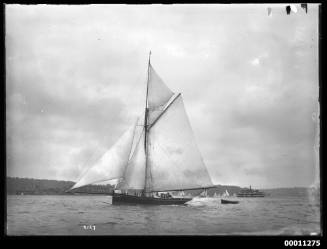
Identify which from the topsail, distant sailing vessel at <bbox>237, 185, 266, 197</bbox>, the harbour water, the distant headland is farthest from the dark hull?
distant sailing vessel at <bbox>237, 185, 266, 197</bbox>

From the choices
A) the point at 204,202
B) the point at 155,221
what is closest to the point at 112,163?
the point at 155,221

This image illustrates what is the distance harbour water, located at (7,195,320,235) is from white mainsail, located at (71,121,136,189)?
101 centimetres

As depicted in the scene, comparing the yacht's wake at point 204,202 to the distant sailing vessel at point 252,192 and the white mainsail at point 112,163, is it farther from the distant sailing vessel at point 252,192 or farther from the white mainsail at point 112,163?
the white mainsail at point 112,163

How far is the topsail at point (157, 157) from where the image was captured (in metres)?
12.5

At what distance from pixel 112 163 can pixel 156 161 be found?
205 cm

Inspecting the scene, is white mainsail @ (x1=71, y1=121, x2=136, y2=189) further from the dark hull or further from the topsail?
the dark hull

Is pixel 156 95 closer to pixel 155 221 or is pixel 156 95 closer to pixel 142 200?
pixel 155 221

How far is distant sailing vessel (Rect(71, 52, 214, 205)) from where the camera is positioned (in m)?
12.8

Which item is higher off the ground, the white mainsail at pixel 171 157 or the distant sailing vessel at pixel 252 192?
Answer: the white mainsail at pixel 171 157

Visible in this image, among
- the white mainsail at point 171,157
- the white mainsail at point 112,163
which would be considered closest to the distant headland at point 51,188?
the white mainsail at point 112,163

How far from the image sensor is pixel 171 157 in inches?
553

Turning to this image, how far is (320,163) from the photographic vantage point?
10.0 m
